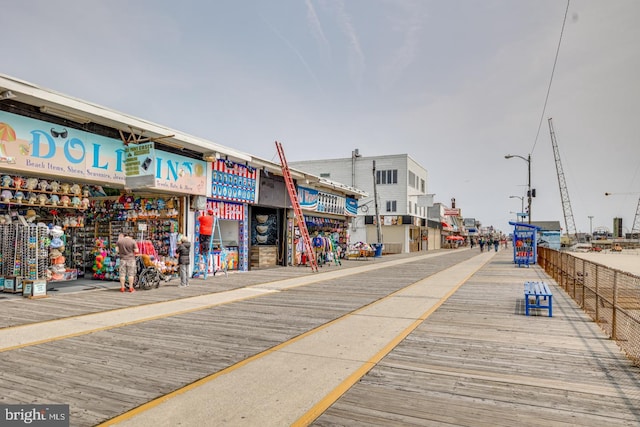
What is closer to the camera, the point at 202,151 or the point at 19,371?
the point at 19,371

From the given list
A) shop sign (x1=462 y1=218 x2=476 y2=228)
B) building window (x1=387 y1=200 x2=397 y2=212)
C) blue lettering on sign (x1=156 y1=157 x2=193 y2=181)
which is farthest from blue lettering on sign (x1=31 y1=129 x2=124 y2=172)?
shop sign (x1=462 y1=218 x2=476 y2=228)

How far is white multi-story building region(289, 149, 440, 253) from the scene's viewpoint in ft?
161

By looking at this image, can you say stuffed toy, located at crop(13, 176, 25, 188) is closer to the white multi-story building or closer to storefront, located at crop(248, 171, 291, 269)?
storefront, located at crop(248, 171, 291, 269)

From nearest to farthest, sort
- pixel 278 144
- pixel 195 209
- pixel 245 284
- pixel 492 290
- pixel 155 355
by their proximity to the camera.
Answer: pixel 155 355 → pixel 492 290 → pixel 245 284 → pixel 195 209 → pixel 278 144

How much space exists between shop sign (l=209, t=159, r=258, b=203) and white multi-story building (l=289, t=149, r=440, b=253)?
30.0m

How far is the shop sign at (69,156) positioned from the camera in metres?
10.2

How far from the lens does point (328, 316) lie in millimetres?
8844

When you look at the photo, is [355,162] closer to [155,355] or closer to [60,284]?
[60,284]

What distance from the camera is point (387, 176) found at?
50.2 m

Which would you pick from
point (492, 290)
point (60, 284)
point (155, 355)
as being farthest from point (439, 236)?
point (155, 355)

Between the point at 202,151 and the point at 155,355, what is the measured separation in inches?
440

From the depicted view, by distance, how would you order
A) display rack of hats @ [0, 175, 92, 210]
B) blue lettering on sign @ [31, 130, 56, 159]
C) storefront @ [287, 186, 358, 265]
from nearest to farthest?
blue lettering on sign @ [31, 130, 56, 159]
display rack of hats @ [0, 175, 92, 210]
storefront @ [287, 186, 358, 265]

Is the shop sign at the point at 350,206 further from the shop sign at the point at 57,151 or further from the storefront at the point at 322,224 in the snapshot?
the shop sign at the point at 57,151

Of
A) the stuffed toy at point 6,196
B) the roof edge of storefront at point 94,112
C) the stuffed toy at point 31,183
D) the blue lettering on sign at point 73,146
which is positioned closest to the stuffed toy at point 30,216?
the stuffed toy at point 31,183
